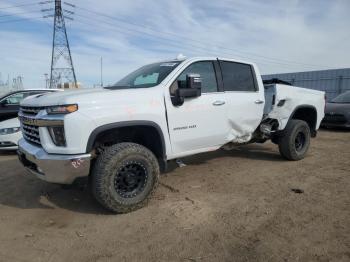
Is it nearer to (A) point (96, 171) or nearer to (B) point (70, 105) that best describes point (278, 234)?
(A) point (96, 171)

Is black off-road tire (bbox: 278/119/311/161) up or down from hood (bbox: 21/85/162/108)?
down

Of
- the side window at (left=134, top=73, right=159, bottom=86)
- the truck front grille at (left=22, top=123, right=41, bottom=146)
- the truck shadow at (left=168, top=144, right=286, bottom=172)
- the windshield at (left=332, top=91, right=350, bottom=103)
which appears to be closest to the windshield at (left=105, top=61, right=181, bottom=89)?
the side window at (left=134, top=73, right=159, bottom=86)

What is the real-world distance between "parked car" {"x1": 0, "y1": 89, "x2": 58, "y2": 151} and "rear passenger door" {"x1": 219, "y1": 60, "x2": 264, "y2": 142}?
4.35 m

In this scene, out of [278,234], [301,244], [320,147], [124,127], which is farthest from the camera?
[320,147]

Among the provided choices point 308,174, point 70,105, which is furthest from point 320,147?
point 70,105

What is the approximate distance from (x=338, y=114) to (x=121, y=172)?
356 inches

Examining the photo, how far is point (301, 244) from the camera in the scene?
10.2 feet

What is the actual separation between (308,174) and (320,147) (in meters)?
2.75

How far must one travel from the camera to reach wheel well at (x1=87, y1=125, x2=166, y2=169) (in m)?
3.89

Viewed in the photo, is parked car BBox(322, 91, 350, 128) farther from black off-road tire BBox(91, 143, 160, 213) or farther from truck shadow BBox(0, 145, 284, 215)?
black off-road tire BBox(91, 143, 160, 213)

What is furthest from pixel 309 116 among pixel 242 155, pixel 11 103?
pixel 11 103

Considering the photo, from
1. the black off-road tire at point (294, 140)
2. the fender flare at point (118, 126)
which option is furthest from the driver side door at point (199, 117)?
the black off-road tire at point (294, 140)

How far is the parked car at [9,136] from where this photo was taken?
23.8 feet

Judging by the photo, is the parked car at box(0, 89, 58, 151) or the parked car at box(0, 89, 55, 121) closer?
the parked car at box(0, 89, 58, 151)
